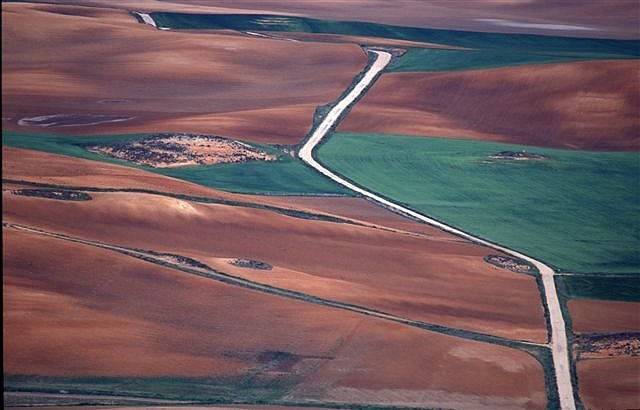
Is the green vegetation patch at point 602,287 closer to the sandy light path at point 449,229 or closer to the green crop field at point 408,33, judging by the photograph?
the sandy light path at point 449,229

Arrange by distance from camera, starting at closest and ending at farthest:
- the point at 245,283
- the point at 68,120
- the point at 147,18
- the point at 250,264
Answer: the point at 245,283
the point at 250,264
the point at 68,120
the point at 147,18

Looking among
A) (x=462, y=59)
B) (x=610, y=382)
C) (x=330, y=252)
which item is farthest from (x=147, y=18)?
(x=610, y=382)

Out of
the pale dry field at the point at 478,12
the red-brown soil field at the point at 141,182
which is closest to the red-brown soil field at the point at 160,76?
the red-brown soil field at the point at 141,182

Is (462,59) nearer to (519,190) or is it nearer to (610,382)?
(519,190)

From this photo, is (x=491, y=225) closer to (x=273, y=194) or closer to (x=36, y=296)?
(x=273, y=194)

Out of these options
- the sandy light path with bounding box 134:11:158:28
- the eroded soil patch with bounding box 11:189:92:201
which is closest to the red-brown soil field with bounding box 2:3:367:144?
the sandy light path with bounding box 134:11:158:28
